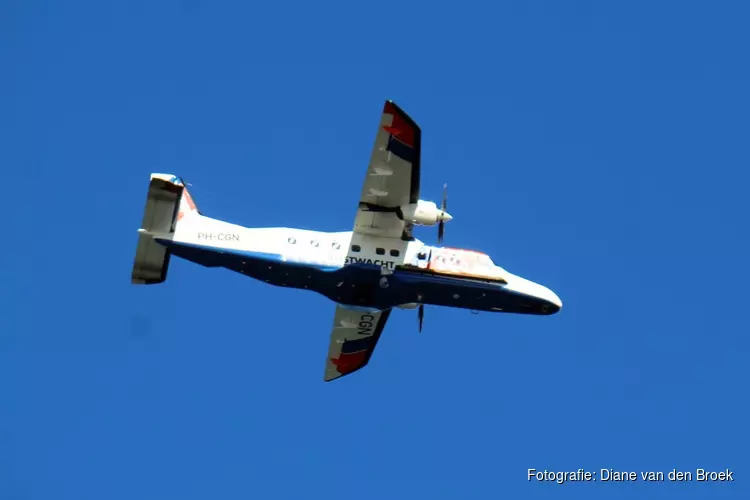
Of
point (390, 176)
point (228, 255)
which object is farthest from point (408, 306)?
point (228, 255)

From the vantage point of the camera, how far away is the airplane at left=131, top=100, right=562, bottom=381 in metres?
36.5

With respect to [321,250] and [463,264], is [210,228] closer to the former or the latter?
[321,250]

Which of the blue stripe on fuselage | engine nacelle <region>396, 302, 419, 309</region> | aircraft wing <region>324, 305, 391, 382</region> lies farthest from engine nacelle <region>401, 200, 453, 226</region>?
aircraft wing <region>324, 305, 391, 382</region>

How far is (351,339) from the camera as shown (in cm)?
4075

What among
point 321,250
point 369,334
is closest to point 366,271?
point 321,250

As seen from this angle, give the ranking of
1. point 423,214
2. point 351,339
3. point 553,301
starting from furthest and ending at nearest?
point 351,339 < point 553,301 < point 423,214

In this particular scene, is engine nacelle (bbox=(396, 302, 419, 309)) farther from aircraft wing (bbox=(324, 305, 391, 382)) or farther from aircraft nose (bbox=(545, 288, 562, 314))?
aircraft nose (bbox=(545, 288, 562, 314))

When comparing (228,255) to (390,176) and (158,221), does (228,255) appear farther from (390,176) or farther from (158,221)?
(390,176)

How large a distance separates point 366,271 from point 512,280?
461 cm

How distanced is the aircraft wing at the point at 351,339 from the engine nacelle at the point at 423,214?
15.0 feet

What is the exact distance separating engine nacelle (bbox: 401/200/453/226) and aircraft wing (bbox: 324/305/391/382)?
15.0 feet

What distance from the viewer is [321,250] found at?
36969 millimetres

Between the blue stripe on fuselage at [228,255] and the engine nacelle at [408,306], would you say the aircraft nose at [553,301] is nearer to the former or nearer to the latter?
the engine nacelle at [408,306]

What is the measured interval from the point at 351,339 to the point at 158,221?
8.05 meters
